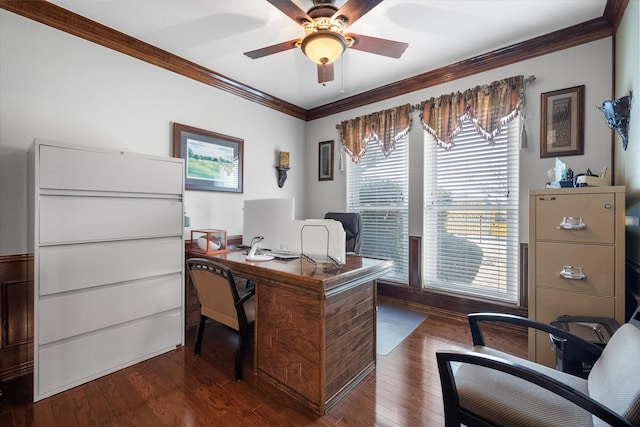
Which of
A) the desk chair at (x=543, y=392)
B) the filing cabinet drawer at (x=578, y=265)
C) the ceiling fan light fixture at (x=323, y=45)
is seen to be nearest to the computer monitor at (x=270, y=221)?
the ceiling fan light fixture at (x=323, y=45)

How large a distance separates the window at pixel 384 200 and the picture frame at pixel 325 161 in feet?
1.03

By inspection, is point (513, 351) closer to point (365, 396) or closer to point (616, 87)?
point (365, 396)

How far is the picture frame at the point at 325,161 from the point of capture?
4.18 metres

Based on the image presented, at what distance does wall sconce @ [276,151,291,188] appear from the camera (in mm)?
3961

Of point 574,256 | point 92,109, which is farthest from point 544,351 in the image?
point 92,109

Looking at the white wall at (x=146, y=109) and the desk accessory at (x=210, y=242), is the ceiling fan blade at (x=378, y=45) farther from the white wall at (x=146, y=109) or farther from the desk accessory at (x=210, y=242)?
the desk accessory at (x=210, y=242)

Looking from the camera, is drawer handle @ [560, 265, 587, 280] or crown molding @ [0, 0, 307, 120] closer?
drawer handle @ [560, 265, 587, 280]

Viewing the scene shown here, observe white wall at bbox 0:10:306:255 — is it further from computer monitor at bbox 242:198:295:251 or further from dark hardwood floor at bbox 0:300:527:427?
dark hardwood floor at bbox 0:300:527:427

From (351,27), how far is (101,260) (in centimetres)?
267

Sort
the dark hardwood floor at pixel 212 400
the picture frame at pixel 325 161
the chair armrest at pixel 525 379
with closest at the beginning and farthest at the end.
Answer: the chair armrest at pixel 525 379 → the dark hardwood floor at pixel 212 400 → the picture frame at pixel 325 161

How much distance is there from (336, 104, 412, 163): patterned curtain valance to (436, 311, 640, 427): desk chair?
267 centimetres

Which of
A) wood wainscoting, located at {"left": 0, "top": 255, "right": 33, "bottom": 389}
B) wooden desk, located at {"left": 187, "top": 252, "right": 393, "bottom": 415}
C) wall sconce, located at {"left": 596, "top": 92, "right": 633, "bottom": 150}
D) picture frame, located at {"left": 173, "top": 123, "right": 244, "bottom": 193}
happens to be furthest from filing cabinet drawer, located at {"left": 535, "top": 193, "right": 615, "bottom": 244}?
wood wainscoting, located at {"left": 0, "top": 255, "right": 33, "bottom": 389}

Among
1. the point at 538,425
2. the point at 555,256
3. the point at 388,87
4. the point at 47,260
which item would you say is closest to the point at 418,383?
the point at 538,425

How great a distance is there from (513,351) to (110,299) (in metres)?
3.23
